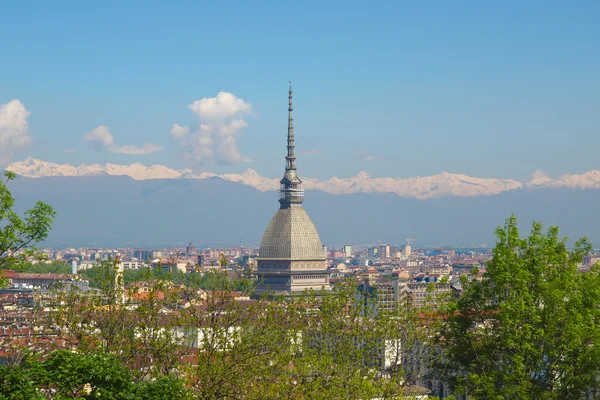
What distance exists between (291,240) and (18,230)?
12464 cm

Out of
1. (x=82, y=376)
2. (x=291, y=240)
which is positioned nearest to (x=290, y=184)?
(x=291, y=240)

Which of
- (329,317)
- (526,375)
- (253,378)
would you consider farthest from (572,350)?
(253,378)

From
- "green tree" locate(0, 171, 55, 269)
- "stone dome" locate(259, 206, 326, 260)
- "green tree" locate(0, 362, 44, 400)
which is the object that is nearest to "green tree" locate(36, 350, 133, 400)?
"green tree" locate(0, 362, 44, 400)

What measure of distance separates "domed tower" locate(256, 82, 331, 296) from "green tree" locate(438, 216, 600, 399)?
106265 mm

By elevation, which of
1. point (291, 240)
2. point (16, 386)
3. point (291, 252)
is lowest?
point (16, 386)

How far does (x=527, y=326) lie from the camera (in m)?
34.3

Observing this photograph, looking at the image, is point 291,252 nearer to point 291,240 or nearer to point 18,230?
point 291,240

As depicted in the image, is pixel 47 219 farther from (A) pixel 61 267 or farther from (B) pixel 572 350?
(A) pixel 61 267

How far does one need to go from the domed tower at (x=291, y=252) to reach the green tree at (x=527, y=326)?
106265 millimetres

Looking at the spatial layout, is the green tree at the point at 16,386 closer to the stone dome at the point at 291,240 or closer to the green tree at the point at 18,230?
the green tree at the point at 18,230

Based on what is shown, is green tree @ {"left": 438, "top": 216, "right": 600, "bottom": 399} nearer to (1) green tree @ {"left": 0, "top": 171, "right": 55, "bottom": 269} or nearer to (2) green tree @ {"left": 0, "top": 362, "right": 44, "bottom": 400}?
(1) green tree @ {"left": 0, "top": 171, "right": 55, "bottom": 269}

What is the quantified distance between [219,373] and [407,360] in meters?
6.76

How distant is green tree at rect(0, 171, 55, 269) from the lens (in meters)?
26.0

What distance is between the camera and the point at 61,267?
650 feet
